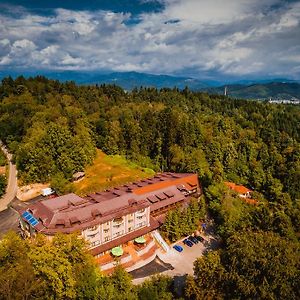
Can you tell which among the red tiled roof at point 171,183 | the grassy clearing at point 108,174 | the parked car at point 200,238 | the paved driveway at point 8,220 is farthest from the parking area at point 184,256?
the paved driveway at point 8,220

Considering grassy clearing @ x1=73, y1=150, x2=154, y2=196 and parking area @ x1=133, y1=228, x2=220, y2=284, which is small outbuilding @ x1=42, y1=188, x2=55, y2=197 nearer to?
grassy clearing @ x1=73, y1=150, x2=154, y2=196

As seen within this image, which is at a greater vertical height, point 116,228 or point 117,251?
point 116,228

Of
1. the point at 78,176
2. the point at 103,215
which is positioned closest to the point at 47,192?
the point at 78,176

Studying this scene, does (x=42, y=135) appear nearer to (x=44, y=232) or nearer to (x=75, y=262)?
(x=44, y=232)

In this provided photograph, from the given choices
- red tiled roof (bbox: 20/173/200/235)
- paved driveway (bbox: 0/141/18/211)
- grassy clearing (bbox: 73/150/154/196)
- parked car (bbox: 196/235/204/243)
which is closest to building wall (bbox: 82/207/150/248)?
red tiled roof (bbox: 20/173/200/235)

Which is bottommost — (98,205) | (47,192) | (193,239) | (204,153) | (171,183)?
(193,239)

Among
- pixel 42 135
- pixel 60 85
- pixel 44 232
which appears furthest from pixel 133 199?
pixel 60 85

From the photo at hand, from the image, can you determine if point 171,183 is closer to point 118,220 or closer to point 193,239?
point 193,239
